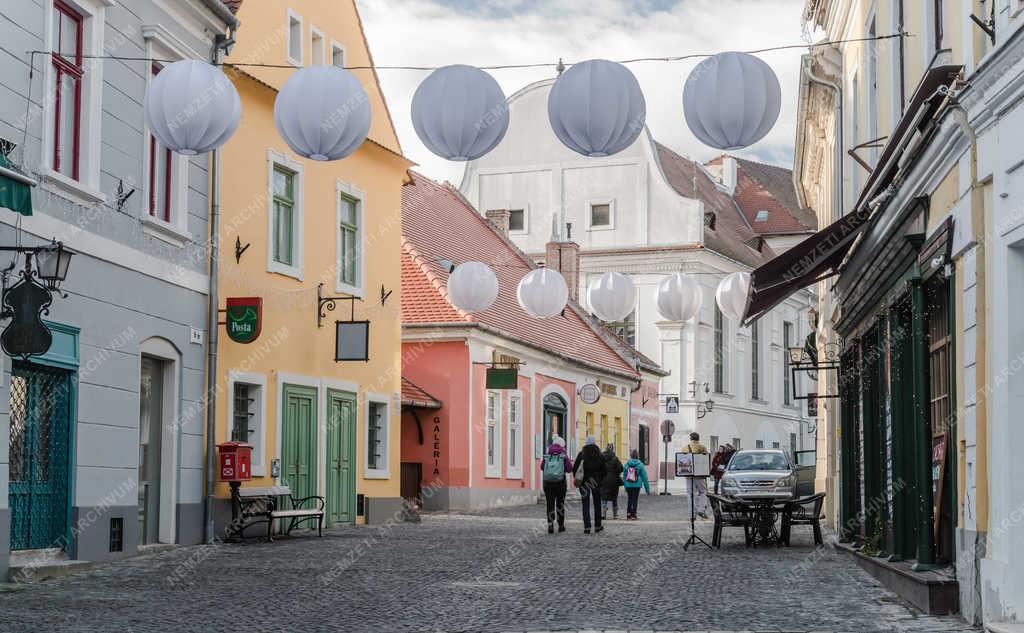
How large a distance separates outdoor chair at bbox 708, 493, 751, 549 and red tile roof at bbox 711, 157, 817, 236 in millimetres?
42463

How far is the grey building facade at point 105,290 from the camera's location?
14.4m

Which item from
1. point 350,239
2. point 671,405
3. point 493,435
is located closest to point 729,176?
point 671,405

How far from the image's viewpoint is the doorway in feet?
47.1

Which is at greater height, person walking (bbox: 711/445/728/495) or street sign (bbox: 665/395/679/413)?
street sign (bbox: 665/395/679/413)

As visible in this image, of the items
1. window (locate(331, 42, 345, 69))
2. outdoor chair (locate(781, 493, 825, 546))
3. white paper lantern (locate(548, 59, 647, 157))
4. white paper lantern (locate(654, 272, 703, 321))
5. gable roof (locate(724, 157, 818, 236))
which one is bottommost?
outdoor chair (locate(781, 493, 825, 546))

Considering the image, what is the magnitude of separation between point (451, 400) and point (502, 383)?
138 cm

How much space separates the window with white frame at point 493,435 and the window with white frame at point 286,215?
1298cm

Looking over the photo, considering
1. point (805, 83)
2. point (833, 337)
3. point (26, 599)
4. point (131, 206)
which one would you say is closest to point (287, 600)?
point (26, 599)

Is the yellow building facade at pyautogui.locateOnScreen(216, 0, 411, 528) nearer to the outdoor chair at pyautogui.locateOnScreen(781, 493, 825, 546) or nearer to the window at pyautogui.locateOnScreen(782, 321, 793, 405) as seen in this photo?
the outdoor chair at pyautogui.locateOnScreen(781, 493, 825, 546)

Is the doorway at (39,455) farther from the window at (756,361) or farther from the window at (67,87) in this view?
the window at (756,361)

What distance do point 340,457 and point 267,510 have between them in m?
3.86

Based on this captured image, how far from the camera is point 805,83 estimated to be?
81.0ft

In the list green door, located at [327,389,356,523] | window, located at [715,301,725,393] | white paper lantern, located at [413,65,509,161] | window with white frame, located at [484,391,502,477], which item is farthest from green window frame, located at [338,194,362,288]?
window, located at [715,301,725,393]

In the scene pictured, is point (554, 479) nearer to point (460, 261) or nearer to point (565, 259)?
point (460, 261)
